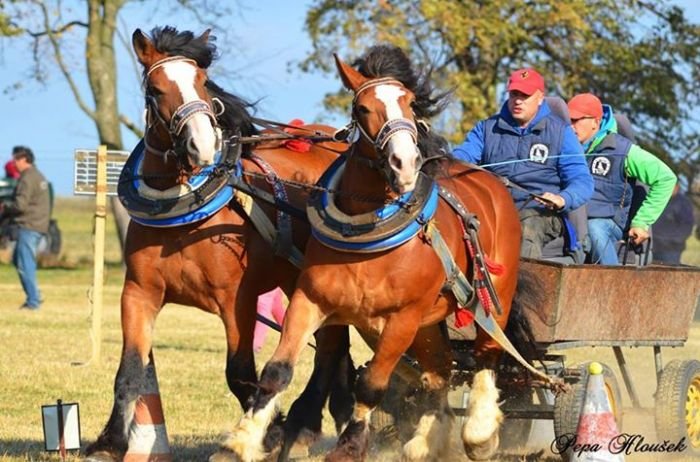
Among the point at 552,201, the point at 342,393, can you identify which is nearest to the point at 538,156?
the point at 552,201

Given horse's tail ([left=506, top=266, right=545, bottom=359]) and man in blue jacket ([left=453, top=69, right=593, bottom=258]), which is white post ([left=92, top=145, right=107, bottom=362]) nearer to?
man in blue jacket ([left=453, top=69, right=593, bottom=258])

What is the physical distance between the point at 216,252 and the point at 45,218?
1203 cm

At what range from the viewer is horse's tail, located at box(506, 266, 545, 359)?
7277 mm

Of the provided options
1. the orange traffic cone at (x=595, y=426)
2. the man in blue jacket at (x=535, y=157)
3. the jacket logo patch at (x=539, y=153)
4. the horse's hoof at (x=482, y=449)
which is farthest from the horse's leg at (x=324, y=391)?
the orange traffic cone at (x=595, y=426)

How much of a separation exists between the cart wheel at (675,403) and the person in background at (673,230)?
9283mm

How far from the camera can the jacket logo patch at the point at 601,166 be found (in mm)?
8203

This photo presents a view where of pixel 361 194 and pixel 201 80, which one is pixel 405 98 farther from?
pixel 201 80

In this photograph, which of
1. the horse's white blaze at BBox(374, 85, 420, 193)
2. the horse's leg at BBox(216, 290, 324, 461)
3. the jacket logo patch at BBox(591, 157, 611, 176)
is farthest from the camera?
the jacket logo patch at BBox(591, 157, 611, 176)

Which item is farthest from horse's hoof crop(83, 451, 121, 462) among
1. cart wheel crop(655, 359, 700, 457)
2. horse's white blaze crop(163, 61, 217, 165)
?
cart wheel crop(655, 359, 700, 457)

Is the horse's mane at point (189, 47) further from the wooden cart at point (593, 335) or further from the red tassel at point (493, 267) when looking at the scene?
the wooden cart at point (593, 335)

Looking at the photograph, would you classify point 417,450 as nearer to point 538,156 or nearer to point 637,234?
point 538,156

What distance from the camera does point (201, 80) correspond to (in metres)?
6.30

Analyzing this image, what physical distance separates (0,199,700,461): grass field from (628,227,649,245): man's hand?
1.05m

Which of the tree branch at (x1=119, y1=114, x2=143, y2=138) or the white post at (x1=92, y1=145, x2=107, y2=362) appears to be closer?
the white post at (x1=92, y1=145, x2=107, y2=362)
